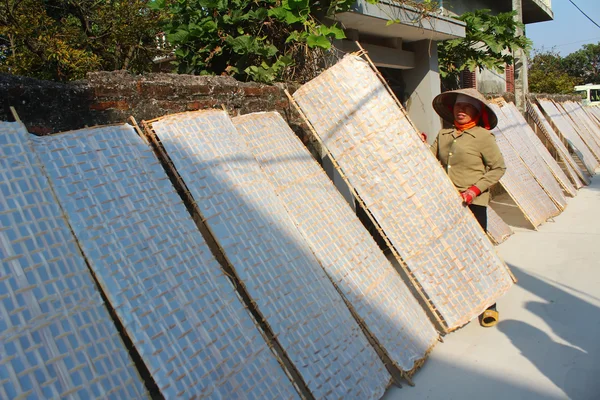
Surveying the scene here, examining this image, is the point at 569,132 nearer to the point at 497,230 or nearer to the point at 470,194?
the point at 497,230

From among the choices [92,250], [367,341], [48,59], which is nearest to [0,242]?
[92,250]

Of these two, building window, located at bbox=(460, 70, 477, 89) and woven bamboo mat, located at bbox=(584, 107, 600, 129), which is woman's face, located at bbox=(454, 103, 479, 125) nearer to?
building window, located at bbox=(460, 70, 477, 89)

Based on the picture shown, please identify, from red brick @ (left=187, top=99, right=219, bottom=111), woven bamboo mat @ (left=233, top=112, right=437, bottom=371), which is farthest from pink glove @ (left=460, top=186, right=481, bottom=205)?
red brick @ (left=187, top=99, right=219, bottom=111)

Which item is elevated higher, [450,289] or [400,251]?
[400,251]

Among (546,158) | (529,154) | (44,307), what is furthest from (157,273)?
(546,158)

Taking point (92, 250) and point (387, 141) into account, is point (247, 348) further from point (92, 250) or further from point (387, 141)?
point (387, 141)

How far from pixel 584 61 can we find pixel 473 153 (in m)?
43.9

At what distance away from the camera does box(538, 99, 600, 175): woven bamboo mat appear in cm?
946

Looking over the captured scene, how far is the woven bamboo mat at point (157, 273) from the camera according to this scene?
1.92 m

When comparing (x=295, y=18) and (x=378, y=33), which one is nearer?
(x=295, y=18)

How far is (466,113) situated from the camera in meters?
3.75

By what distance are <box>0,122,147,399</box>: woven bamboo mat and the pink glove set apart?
2552 mm

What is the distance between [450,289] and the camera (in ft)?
10.5

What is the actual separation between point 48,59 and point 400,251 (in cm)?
442
